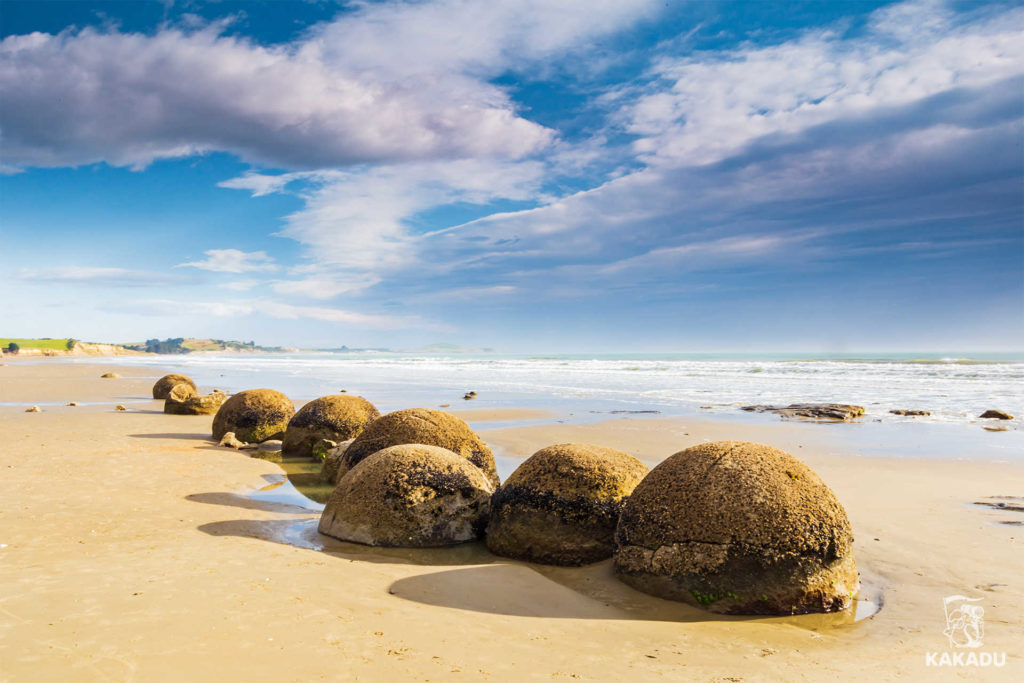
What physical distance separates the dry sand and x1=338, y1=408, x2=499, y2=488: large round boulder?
54.0 inches

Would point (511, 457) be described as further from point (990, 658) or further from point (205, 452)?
point (990, 658)

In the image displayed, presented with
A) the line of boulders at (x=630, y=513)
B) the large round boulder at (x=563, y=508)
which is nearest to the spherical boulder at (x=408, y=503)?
the line of boulders at (x=630, y=513)

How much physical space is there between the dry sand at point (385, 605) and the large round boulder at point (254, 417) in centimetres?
490

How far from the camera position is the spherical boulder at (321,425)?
13.3m

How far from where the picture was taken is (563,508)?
679cm

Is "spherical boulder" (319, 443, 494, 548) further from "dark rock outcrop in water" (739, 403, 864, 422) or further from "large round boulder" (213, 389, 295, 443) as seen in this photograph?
"dark rock outcrop in water" (739, 403, 864, 422)

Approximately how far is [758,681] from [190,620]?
4038mm

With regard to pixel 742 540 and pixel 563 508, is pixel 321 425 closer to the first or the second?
pixel 563 508

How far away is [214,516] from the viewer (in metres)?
8.23

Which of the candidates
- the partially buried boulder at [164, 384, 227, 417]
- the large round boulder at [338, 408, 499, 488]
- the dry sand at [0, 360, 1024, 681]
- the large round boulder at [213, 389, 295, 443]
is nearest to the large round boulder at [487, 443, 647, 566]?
the dry sand at [0, 360, 1024, 681]

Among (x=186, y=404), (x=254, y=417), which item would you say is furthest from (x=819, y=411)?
(x=186, y=404)

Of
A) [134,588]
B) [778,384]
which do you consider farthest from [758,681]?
[778,384]

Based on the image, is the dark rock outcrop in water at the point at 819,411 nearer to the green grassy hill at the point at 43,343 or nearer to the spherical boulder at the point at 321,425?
the spherical boulder at the point at 321,425

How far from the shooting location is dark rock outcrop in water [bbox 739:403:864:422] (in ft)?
66.3
